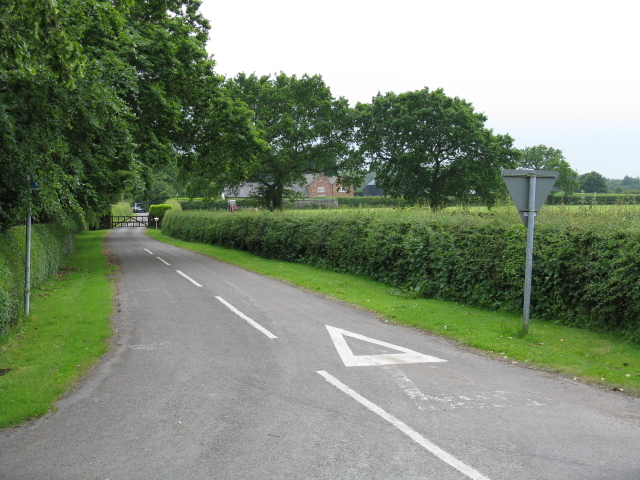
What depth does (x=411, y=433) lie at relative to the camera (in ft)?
16.8

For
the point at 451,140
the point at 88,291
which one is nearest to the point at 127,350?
the point at 88,291

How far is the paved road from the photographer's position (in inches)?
175

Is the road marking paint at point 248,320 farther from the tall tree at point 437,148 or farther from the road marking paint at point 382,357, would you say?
the tall tree at point 437,148

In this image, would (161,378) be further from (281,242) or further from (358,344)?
(281,242)

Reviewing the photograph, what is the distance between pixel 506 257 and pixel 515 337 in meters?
2.50

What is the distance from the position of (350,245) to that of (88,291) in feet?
28.8

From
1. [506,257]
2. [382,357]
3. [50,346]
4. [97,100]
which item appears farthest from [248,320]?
[506,257]

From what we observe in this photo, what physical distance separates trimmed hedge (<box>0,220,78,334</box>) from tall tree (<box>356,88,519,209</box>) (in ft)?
102

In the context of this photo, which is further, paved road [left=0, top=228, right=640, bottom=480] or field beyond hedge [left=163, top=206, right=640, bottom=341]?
field beyond hedge [left=163, top=206, right=640, bottom=341]

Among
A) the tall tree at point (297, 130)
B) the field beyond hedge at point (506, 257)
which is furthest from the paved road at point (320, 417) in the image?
the tall tree at point (297, 130)

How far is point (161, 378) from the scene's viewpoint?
23.4 ft

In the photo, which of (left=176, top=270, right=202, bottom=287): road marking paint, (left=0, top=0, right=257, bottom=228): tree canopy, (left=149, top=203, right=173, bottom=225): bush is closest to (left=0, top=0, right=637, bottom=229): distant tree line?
(left=0, top=0, right=257, bottom=228): tree canopy

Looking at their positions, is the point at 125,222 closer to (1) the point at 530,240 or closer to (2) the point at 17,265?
(2) the point at 17,265

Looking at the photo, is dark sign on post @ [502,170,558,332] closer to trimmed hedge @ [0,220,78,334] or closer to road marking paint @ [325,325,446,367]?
road marking paint @ [325,325,446,367]
